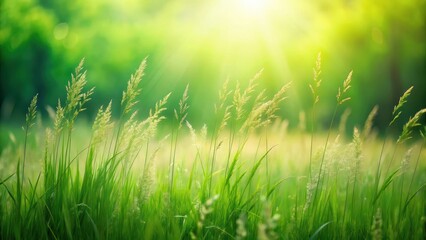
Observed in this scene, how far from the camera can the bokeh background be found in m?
15.6

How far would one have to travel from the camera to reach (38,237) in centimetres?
256

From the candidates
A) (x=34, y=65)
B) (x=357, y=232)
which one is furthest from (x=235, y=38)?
(x=357, y=232)

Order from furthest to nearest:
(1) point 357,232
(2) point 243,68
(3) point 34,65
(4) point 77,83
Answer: (3) point 34,65 < (2) point 243,68 < (1) point 357,232 < (4) point 77,83

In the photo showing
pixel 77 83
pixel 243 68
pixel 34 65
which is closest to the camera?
pixel 77 83

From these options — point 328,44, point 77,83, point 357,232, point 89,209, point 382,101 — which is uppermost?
point 328,44

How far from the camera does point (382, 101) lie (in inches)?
669

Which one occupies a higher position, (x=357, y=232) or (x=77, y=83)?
(x=77, y=83)

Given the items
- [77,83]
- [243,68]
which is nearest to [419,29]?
[243,68]

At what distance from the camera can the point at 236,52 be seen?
1532 centimetres

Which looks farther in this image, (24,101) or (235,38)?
(24,101)

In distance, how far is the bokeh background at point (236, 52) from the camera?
15.6 m

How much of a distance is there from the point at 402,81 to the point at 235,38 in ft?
19.6

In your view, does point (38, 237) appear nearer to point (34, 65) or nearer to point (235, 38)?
point (235, 38)

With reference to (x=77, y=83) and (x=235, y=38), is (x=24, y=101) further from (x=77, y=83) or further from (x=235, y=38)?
(x=77, y=83)
